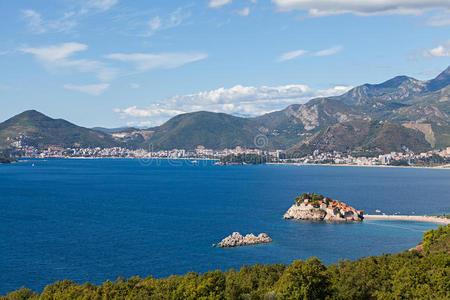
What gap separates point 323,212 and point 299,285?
50095 mm

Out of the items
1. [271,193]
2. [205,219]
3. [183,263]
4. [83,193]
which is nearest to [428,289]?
[183,263]

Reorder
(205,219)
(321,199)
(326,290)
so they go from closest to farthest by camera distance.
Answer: (326,290)
(205,219)
(321,199)

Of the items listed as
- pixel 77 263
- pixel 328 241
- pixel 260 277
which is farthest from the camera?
pixel 328 241

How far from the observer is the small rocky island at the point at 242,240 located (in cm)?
5447

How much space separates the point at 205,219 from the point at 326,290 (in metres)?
47.4

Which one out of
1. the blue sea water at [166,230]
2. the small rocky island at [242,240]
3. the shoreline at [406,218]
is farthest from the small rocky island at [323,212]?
the small rocky island at [242,240]

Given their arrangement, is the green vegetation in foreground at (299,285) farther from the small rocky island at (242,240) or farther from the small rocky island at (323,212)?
the small rocky island at (323,212)

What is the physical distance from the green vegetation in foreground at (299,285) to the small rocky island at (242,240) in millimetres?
19033

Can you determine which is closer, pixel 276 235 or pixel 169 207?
pixel 276 235

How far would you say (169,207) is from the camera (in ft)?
283

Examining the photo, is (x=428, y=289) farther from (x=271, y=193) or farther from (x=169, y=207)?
(x=271, y=193)

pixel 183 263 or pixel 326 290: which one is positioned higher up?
pixel 326 290

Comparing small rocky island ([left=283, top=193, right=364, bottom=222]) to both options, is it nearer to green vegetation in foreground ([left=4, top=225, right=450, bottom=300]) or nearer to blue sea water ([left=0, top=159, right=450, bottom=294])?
blue sea water ([left=0, top=159, right=450, bottom=294])

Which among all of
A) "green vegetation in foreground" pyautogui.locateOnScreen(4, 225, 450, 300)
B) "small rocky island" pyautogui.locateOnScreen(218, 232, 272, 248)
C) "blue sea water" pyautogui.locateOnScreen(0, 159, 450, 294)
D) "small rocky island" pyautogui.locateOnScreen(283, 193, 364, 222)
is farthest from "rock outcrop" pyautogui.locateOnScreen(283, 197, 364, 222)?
"green vegetation in foreground" pyautogui.locateOnScreen(4, 225, 450, 300)
